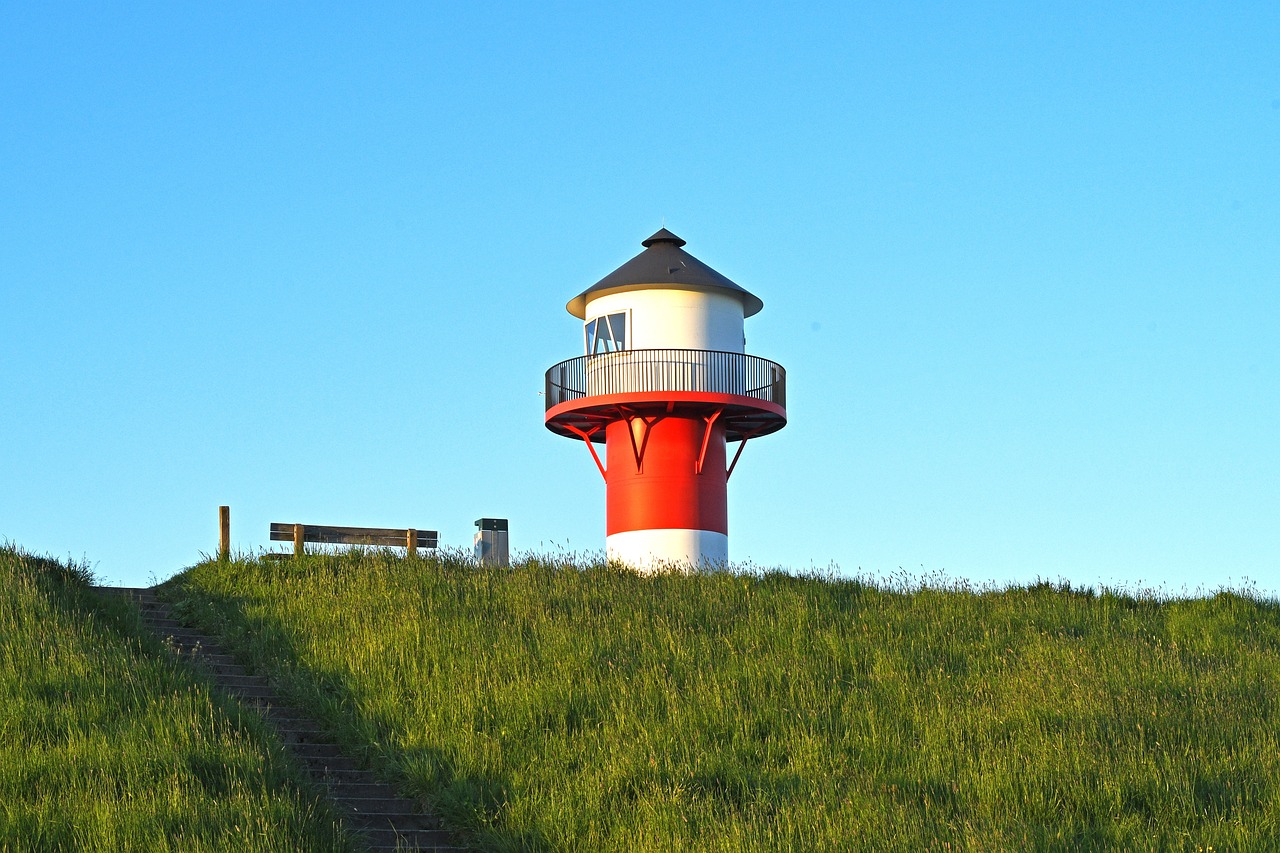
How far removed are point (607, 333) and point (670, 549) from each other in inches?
177

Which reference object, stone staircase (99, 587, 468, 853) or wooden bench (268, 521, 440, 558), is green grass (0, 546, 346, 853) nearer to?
stone staircase (99, 587, 468, 853)

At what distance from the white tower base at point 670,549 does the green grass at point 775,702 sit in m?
4.16

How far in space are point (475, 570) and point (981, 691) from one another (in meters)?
9.33

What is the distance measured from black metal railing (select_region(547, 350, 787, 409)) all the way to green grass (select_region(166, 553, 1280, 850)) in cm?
557

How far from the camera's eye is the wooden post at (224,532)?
77.3 feet

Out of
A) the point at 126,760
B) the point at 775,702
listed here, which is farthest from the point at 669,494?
the point at 126,760

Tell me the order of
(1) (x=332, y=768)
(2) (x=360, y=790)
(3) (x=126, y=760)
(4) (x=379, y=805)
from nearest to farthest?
(3) (x=126, y=760) → (4) (x=379, y=805) → (2) (x=360, y=790) → (1) (x=332, y=768)

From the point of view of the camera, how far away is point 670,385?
27.1m

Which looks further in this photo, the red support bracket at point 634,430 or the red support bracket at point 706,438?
the red support bracket at point 634,430

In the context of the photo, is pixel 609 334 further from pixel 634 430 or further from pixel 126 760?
pixel 126 760

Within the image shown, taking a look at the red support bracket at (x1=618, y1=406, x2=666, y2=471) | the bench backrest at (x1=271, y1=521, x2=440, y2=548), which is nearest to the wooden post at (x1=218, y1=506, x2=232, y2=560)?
the bench backrest at (x1=271, y1=521, x2=440, y2=548)

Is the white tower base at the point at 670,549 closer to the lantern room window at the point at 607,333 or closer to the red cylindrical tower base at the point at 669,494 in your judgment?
the red cylindrical tower base at the point at 669,494

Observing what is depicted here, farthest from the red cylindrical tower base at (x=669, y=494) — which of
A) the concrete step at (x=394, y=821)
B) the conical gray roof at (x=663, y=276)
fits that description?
the concrete step at (x=394, y=821)

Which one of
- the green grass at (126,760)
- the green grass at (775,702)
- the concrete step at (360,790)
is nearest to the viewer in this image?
the green grass at (126,760)
